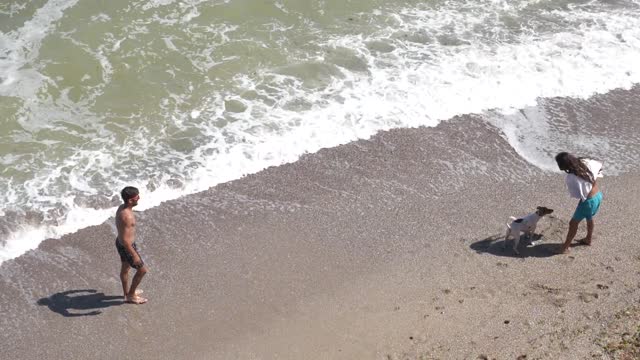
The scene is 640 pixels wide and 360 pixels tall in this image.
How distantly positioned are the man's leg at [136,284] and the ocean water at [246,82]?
1604 mm

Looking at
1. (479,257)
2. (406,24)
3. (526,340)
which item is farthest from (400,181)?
(406,24)

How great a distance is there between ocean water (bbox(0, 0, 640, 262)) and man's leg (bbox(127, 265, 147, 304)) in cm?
160

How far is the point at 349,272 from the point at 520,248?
6.68ft

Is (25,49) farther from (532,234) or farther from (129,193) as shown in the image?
(532,234)

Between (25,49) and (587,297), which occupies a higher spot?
(587,297)

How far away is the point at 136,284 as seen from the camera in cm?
768

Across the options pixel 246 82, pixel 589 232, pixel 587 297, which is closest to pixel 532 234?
pixel 589 232

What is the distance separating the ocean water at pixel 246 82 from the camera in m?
9.90

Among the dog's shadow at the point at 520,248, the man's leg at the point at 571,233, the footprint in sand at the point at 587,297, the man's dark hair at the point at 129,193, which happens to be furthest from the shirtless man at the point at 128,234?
the man's leg at the point at 571,233

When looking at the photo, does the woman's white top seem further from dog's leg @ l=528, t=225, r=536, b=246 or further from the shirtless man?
the shirtless man

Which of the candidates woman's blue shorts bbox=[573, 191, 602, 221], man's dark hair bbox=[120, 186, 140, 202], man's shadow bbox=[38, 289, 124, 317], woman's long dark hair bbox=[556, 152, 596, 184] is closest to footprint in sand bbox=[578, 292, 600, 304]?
woman's blue shorts bbox=[573, 191, 602, 221]

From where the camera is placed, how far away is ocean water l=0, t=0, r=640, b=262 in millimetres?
A: 9898

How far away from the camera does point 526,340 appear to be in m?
7.11

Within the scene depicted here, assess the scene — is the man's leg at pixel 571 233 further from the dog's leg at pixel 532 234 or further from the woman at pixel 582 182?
the dog's leg at pixel 532 234
